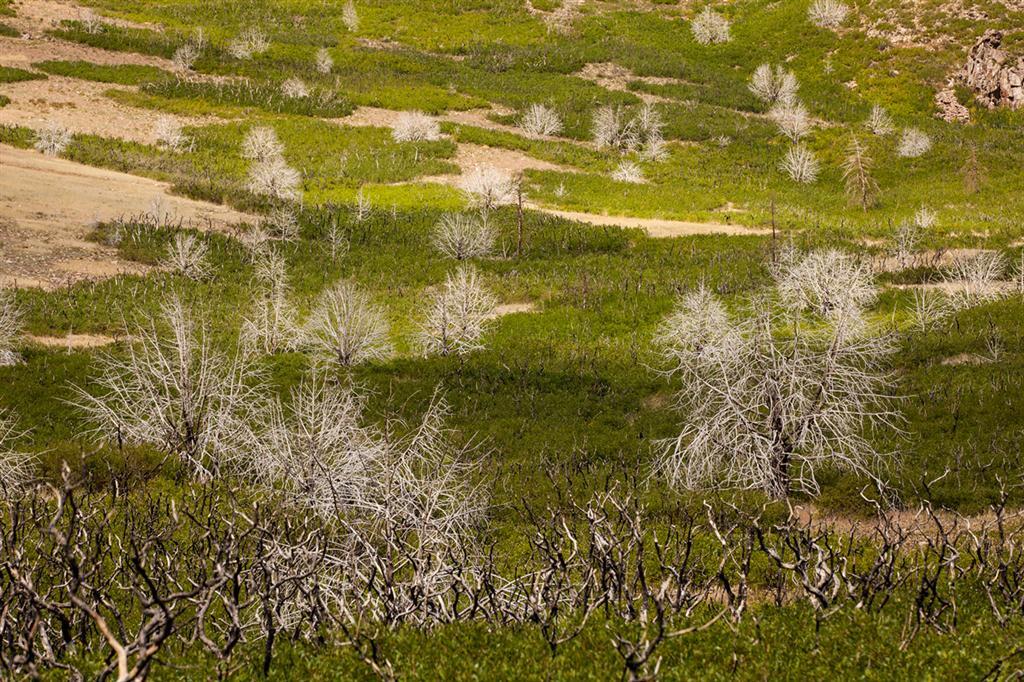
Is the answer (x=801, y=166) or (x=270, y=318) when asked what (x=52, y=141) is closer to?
(x=270, y=318)

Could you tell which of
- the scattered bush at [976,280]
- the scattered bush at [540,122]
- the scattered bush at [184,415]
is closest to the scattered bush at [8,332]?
the scattered bush at [184,415]

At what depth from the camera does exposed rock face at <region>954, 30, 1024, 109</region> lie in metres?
65.1

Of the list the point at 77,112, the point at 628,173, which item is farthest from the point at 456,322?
the point at 77,112

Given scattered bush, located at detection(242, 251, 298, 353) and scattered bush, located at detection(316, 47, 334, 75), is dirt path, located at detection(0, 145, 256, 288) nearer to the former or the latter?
scattered bush, located at detection(242, 251, 298, 353)

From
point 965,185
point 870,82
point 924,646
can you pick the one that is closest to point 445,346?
point 924,646

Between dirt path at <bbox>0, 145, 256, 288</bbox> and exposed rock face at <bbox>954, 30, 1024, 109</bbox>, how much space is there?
51.9 metres

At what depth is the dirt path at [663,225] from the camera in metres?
45.3

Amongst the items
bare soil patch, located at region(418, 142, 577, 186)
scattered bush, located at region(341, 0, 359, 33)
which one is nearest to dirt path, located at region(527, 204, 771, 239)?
bare soil patch, located at region(418, 142, 577, 186)

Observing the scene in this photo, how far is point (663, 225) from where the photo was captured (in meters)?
47.3

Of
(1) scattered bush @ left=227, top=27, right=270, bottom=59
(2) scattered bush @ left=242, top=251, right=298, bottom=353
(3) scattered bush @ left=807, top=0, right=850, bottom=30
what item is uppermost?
(3) scattered bush @ left=807, top=0, right=850, bottom=30

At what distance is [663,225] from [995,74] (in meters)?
34.8

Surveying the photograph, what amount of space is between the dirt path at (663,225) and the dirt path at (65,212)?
1615cm

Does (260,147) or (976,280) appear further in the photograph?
(260,147)

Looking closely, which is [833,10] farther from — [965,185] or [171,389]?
[171,389]
